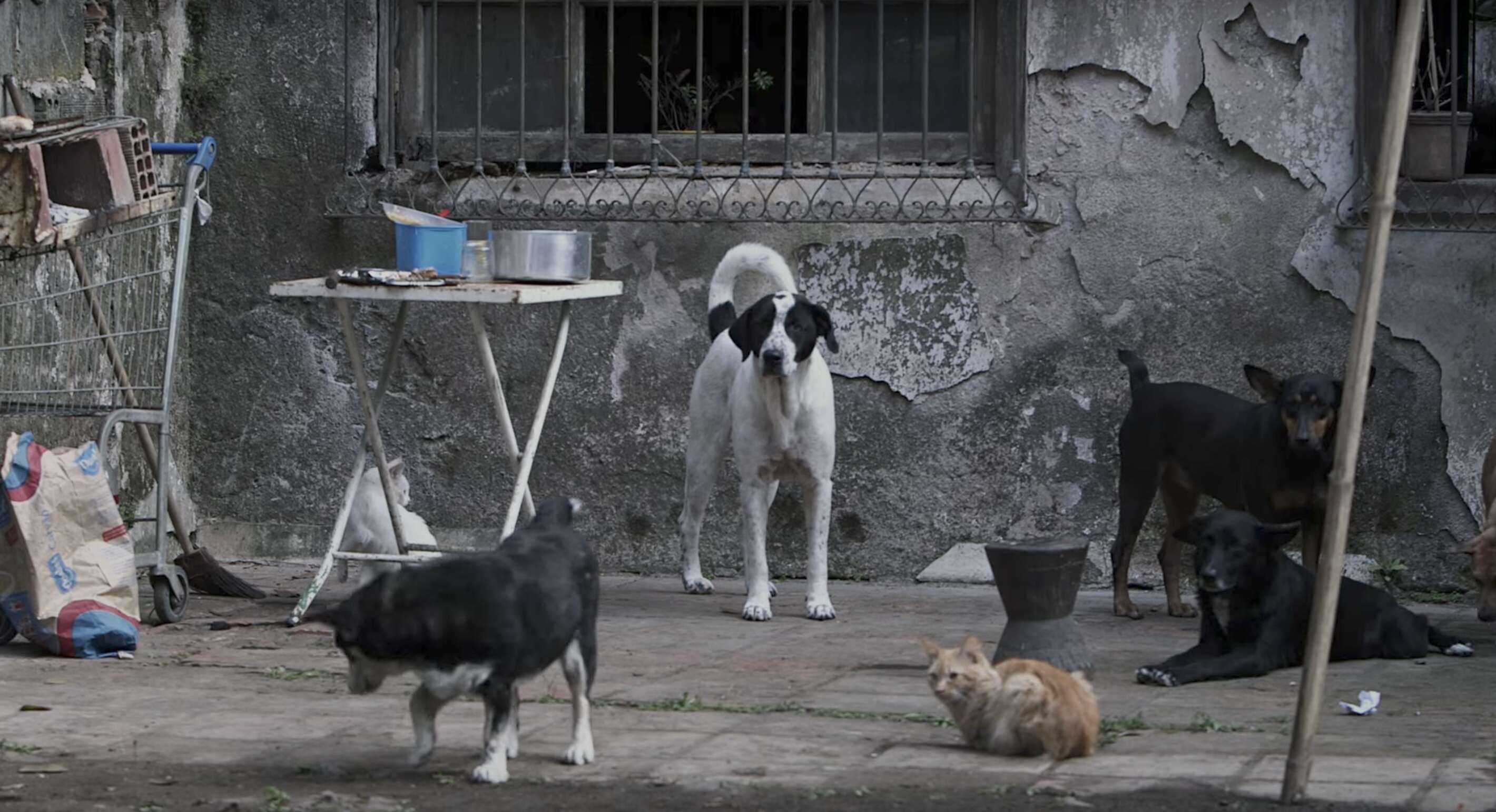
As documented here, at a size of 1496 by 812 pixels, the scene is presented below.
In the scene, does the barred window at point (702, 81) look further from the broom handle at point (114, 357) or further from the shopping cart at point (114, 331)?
the broom handle at point (114, 357)

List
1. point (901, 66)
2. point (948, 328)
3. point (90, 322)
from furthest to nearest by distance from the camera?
point (901, 66) → point (948, 328) → point (90, 322)

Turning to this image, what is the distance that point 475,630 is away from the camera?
3.87m

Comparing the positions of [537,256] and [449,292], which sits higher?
[537,256]

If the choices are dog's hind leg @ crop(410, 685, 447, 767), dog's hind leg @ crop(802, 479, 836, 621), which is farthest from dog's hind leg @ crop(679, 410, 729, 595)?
dog's hind leg @ crop(410, 685, 447, 767)

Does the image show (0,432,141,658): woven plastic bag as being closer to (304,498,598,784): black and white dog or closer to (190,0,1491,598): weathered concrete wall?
(304,498,598,784): black and white dog

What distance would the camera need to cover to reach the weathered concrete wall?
296 inches

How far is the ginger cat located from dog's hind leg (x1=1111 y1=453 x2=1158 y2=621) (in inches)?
102

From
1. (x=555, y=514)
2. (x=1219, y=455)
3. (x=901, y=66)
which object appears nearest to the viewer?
(x=555, y=514)

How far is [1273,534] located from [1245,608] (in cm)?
23

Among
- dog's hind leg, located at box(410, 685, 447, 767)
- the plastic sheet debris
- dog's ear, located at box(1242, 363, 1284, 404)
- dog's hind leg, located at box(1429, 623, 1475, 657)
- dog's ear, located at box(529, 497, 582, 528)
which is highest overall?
dog's ear, located at box(1242, 363, 1284, 404)

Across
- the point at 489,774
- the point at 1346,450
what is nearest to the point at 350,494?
the point at 489,774

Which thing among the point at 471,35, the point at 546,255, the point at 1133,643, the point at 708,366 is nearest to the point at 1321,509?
the point at 1133,643

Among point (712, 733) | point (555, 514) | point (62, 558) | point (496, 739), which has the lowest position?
point (712, 733)

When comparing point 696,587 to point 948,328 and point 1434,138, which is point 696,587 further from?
point 1434,138
